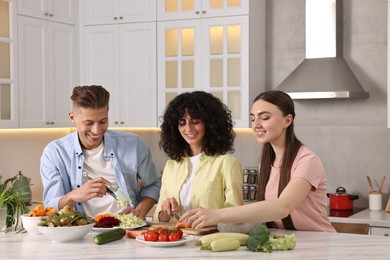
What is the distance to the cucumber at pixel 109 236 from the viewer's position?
258cm

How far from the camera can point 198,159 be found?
3178 millimetres

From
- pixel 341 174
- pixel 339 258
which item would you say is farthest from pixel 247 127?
pixel 339 258

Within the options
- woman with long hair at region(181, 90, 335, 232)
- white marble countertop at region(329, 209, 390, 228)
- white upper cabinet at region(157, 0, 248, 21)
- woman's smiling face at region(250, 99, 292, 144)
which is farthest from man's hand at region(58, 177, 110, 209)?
white upper cabinet at region(157, 0, 248, 21)

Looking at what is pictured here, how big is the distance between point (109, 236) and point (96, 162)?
77cm

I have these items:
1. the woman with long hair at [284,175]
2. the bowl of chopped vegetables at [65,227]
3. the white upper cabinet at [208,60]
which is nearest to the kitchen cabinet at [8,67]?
the white upper cabinet at [208,60]

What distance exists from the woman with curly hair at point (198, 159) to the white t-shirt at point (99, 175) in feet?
0.86

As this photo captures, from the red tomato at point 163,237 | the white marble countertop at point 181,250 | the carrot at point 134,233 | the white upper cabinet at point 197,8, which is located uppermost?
the white upper cabinet at point 197,8

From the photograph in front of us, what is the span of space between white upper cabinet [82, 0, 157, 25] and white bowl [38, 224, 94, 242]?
9.73ft

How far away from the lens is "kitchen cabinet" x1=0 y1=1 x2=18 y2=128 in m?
4.90

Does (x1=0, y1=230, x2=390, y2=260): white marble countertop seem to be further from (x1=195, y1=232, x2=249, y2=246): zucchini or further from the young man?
the young man

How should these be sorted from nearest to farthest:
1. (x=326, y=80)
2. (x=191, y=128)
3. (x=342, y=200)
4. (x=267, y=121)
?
(x=267, y=121) < (x=191, y=128) < (x=342, y=200) < (x=326, y=80)

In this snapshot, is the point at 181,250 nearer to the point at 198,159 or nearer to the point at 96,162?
the point at 198,159

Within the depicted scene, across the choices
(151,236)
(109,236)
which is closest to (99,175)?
(109,236)

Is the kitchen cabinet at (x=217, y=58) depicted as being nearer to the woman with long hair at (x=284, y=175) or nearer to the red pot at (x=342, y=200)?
the red pot at (x=342, y=200)
